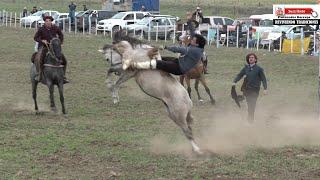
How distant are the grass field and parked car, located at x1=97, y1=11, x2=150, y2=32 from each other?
18854mm

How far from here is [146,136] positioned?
12258 mm

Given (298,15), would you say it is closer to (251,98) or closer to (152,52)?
(251,98)

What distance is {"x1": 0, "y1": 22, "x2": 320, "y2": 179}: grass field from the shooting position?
952 cm

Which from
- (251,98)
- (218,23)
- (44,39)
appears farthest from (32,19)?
(251,98)

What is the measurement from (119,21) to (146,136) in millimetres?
30312

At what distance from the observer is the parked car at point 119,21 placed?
41.1 meters

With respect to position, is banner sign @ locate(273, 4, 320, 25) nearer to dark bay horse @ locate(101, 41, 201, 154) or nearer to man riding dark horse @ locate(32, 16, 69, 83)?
dark bay horse @ locate(101, 41, 201, 154)

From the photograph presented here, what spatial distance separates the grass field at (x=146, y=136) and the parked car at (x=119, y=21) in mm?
18854

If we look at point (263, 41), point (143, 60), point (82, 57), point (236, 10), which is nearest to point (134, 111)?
point (143, 60)

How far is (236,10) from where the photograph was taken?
215ft

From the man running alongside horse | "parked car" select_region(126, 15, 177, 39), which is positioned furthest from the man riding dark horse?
"parked car" select_region(126, 15, 177, 39)

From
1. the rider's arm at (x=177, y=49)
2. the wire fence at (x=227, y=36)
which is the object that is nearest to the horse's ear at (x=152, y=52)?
the rider's arm at (x=177, y=49)

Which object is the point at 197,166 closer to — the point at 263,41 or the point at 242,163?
the point at 242,163

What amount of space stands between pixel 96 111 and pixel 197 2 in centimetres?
6123
